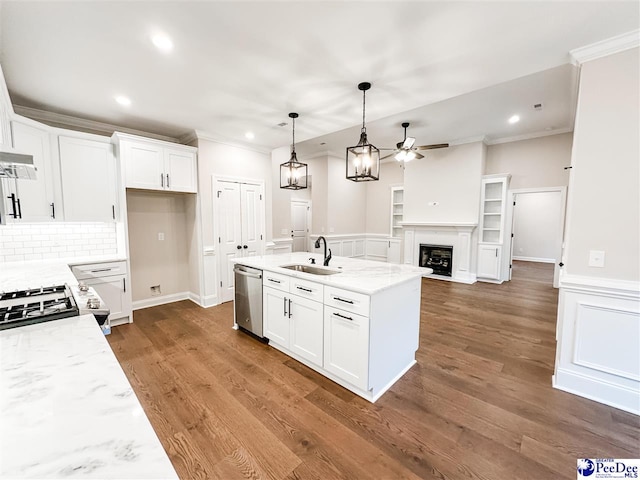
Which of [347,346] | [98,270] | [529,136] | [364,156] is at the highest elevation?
[529,136]

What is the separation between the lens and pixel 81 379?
911 mm

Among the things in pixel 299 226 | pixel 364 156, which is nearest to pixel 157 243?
pixel 364 156

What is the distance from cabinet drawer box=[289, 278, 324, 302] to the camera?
7.87ft

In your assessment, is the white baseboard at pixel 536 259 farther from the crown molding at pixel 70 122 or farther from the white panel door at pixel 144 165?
the crown molding at pixel 70 122

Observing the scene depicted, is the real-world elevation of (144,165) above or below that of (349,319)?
above

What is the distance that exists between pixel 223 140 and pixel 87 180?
6.25 ft

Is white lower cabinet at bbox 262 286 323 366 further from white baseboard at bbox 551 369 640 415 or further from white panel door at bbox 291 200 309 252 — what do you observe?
white panel door at bbox 291 200 309 252

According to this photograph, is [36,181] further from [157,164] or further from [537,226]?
[537,226]

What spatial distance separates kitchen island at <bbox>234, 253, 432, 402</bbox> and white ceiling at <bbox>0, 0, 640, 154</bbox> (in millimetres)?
1894

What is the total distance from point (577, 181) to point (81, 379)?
330cm

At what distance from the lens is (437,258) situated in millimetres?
6277

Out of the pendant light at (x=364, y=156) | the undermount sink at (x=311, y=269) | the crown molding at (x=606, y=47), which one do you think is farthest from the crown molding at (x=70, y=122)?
the crown molding at (x=606, y=47)

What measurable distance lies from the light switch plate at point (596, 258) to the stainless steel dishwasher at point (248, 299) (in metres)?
2.98

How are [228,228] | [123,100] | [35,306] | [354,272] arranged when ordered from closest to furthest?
[35,306] → [354,272] → [123,100] → [228,228]
